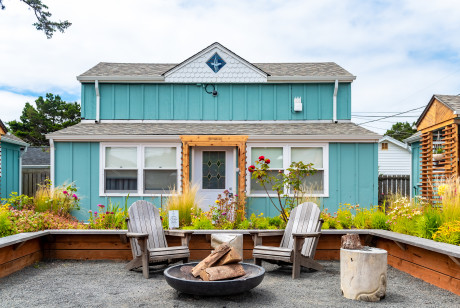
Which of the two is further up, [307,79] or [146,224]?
[307,79]

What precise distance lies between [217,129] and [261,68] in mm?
2655

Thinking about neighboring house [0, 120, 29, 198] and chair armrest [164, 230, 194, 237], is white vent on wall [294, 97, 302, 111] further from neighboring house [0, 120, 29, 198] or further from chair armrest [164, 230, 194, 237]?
neighboring house [0, 120, 29, 198]

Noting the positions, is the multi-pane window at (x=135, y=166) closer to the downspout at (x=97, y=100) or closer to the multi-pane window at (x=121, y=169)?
the multi-pane window at (x=121, y=169)

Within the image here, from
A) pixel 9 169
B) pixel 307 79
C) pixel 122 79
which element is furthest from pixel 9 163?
pixel 307 79

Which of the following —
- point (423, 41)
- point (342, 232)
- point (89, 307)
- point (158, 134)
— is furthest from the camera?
point (423, 41)

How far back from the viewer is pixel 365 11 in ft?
38.0

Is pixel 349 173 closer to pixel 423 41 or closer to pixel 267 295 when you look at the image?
pixel 267 295

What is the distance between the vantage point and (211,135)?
945cm

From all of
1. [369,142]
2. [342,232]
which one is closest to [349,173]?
[369,142]

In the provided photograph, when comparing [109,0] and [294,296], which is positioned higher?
[109,0]

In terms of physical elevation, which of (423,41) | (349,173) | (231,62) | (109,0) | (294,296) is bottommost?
(294,296)

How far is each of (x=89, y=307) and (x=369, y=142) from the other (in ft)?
24.2

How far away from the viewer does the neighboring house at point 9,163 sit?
12.7 metres

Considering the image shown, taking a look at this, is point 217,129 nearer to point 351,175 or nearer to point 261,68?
point 261,68
